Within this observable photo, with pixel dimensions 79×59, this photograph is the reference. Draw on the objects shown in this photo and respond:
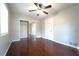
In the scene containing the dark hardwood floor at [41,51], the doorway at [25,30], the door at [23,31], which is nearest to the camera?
the dark hardwood floor at [41,51]

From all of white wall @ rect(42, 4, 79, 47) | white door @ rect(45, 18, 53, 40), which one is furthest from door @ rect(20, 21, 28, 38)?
white door @ rect(45, 18, 53, 40)

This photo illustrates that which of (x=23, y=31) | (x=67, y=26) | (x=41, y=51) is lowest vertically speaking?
(x=41, y=51)

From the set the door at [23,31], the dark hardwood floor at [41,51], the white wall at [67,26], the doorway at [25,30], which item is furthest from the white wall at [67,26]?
the door at [23,31]

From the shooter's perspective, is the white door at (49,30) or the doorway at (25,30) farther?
the white door at (49,30)

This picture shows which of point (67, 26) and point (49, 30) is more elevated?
point (67, 26)

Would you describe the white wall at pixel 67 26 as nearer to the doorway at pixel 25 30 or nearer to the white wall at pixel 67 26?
the white wall at pixel 67 26

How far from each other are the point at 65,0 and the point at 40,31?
2936 mm

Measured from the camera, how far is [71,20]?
10.9 ft

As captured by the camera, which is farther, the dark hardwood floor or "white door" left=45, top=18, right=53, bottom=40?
"white door" left=45, top=18, right=53, bottom=40

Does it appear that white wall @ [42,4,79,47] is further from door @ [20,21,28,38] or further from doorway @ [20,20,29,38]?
door @ [20,21,28,38]

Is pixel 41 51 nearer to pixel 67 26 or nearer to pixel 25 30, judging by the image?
pixel 67 26

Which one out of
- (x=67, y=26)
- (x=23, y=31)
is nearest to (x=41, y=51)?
(x=67, y=26)

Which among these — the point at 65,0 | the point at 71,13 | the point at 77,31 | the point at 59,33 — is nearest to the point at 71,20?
the point at 71,13

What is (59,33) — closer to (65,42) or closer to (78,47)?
(65,42)
